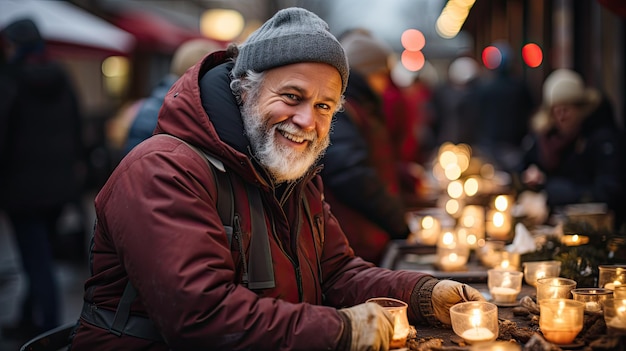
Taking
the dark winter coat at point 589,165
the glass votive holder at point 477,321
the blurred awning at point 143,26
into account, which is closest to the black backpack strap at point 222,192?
the glass votive holder at point 477,321

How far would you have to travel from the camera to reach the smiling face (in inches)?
113

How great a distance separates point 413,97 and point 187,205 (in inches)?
518

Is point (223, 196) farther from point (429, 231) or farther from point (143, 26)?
point (143, 26)

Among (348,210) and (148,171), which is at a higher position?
(148,171)

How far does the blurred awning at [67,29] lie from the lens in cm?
1009

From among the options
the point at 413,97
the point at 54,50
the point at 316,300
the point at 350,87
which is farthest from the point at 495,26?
the point at 316,300

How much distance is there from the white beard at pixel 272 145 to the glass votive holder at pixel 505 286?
106cm

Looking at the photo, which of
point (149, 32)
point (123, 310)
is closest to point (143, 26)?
point (149, 32)

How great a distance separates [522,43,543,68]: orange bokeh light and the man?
11290mm

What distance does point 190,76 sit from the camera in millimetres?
2836

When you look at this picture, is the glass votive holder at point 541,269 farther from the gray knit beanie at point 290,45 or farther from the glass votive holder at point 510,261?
the gray knit beanie at point 290,45

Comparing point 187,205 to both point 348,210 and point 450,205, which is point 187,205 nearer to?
point 348,210

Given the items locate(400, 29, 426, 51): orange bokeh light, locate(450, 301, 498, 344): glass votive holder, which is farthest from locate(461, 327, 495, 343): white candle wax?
locate(400, 29, 426, 51): orange bokeh light

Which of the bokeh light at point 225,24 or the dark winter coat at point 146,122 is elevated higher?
the bokeh light at point 225,24
